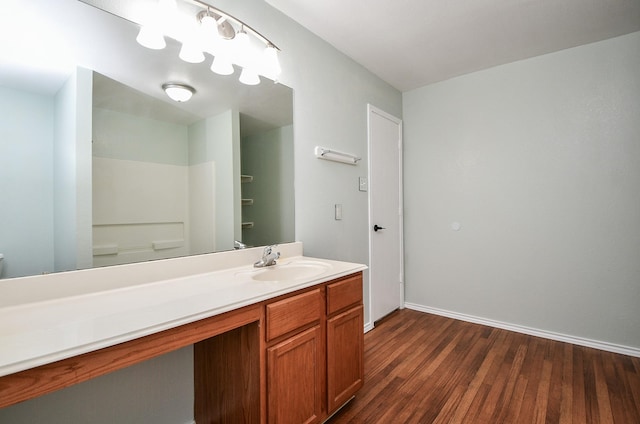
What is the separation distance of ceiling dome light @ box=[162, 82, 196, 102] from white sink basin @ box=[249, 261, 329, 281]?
95 cm

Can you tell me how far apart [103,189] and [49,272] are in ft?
1.17

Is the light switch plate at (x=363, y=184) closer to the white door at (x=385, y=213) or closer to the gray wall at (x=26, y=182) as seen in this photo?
the white door at (x=385, y=213)

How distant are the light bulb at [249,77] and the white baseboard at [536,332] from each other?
8.98 feet

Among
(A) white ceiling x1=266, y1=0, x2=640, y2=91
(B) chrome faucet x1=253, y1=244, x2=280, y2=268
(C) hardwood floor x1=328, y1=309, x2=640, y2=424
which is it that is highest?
(A) white ceiling x1=266, y1=0, x2=640, y2=91

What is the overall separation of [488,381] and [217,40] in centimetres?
260

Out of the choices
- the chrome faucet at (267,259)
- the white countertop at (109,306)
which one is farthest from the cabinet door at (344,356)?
the chrome faucet at (267,259)

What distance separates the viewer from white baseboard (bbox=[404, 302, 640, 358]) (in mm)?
2231

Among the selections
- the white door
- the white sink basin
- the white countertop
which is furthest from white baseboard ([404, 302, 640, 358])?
the white countertop

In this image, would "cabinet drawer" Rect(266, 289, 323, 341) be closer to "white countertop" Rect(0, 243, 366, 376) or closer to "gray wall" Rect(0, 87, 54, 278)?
"white countertop" Rect(0, 243, 366, 376)

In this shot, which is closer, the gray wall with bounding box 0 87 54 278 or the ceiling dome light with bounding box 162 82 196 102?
the gray wall with bounding box 0 87 54 278

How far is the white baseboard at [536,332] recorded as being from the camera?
7.32ft

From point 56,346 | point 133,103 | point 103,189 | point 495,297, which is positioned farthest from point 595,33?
point 56,346

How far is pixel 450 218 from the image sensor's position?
2.99 metres

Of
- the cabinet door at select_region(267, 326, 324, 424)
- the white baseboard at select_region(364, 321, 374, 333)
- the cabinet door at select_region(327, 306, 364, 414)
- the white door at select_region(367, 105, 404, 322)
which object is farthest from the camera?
the white door at select_region(367, 105, 404, 322)
